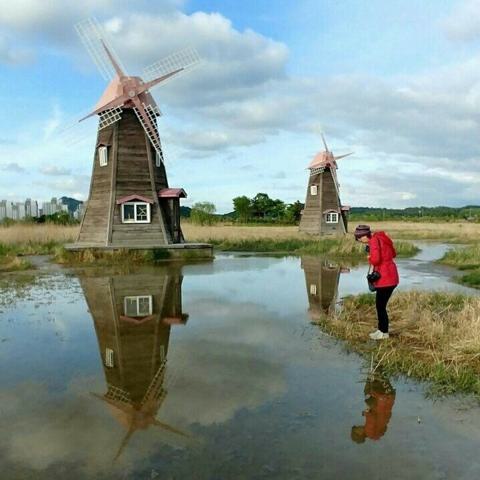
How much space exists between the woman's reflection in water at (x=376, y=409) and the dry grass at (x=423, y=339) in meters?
0.50

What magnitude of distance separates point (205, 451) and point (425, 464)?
1.81 meters

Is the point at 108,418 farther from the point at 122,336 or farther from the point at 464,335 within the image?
the point at 464,335

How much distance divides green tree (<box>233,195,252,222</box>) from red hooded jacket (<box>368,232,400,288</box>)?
78.1 meters

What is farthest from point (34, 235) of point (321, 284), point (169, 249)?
point (321, 284)

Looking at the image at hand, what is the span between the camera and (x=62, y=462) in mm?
4020

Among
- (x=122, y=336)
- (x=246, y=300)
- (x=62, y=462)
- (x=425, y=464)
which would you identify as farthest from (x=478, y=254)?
(x=62, y=462)

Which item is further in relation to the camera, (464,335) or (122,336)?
(122,336)

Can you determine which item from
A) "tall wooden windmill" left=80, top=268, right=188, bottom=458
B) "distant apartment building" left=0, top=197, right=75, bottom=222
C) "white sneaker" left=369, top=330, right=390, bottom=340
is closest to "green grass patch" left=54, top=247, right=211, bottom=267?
"tall wooden windmill" left=80, top=268, right=188, bottom=458

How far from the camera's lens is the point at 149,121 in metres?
22.4

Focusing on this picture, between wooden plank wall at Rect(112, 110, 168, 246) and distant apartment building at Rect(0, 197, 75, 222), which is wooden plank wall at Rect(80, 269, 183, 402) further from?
distant apartment building at Rect(0, 197, 75, 222)

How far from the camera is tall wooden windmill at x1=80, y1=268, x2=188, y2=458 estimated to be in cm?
510

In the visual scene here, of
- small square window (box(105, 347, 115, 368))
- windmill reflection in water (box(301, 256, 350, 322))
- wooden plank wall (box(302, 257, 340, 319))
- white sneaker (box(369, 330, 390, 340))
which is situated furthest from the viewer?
wooden plank wall (box(302, 257, 340, 319))

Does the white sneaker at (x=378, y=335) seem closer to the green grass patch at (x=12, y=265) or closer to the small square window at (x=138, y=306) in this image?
the small square window at (x=138, y=306)

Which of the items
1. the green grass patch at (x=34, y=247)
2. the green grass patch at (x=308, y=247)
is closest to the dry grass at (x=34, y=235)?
the green grass patch at (x=34, y=247)
